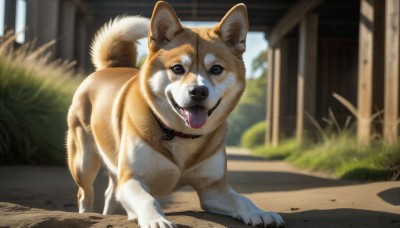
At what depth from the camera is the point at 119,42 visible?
390 cm

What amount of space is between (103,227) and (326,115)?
9.75m

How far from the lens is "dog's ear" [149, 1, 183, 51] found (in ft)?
9.50

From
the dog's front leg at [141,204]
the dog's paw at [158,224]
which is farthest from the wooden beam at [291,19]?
the dog's paw at [158,224]

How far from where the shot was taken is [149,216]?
2.41 m

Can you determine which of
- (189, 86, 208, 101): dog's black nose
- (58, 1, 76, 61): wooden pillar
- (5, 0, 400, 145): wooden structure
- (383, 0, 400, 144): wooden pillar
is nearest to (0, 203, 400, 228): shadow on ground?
(189, 86, 208, 101): dog's black nose

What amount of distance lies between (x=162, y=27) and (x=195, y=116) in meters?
0.60

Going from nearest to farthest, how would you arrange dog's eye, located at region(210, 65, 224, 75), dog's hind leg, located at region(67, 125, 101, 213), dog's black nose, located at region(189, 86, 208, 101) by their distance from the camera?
dog's black nose, located at region(189, 86, 208, 101) → dog's eye, located at region(210, 65, 224, 75) → dog's hind leg, located at region(67, 125, 101, 213)

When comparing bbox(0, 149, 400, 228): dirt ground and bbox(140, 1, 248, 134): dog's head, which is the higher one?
bbox(140, 1, 248, 134): dog's head

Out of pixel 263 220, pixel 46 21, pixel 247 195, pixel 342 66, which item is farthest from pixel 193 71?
pixel 342 66

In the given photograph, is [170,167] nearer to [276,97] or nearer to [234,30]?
[234,30]

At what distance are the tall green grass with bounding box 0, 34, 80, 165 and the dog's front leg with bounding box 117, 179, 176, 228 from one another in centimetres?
295

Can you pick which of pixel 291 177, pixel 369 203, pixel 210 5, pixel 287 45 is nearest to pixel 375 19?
pixel 291 177

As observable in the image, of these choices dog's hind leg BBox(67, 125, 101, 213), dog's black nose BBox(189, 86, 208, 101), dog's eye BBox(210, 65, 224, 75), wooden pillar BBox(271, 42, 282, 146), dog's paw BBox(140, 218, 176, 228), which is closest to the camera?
dog's paw BBox(140, 218, 176, 228)

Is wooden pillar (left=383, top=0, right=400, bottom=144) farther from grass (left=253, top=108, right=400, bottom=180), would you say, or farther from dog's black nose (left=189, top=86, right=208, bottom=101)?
dog's black nose (left=189, top=86, right=208, bottom=101)
